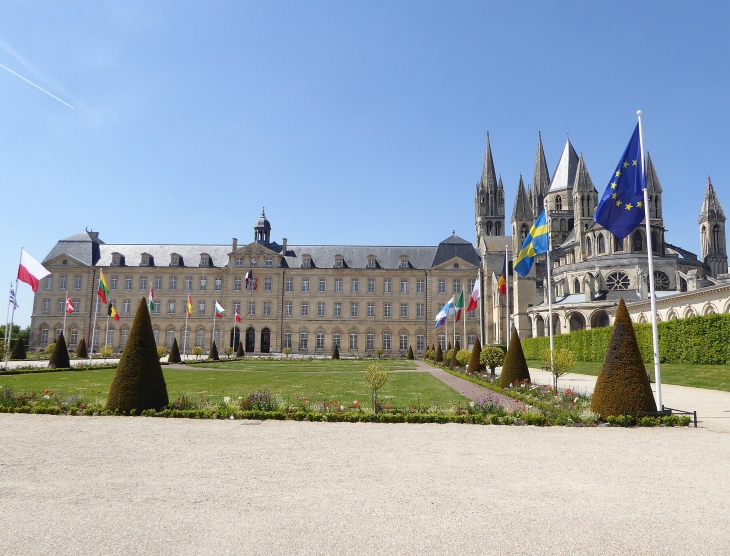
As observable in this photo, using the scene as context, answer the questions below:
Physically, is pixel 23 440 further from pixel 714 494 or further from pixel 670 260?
pixel 670 260

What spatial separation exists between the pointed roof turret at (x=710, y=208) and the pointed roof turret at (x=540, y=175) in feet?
55.6

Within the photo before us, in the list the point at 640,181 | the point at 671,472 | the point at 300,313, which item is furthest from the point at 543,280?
the point at 671,472

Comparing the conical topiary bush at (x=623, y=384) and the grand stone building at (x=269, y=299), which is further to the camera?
the grand stone building at (x=269, y=299)

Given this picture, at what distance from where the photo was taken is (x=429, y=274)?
2125 inches

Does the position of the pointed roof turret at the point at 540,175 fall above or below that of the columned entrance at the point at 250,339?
above

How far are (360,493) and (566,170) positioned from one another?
6483 centimetres

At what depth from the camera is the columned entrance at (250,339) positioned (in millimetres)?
53812

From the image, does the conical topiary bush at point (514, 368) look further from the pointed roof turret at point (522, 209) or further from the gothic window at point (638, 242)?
the pointed roof turret at point (522, 209)

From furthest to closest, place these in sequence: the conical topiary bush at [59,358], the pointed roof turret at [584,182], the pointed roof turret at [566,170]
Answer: the pointed roof turret at [566,170]
the pointed roof turret at [584,182]
the conical topiary bush at [59,358]

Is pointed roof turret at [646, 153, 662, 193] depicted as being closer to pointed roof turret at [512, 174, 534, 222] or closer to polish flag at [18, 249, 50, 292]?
pointed roof turret at [512, 174, 534, 222]

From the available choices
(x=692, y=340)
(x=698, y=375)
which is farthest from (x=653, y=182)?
(x=698, y=375)

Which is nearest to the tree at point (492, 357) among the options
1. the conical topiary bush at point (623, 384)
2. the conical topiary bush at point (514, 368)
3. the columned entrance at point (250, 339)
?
the conical topiary bush at point (514, 368)

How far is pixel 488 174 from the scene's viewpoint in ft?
221

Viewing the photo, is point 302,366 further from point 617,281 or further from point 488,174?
point 488,174
